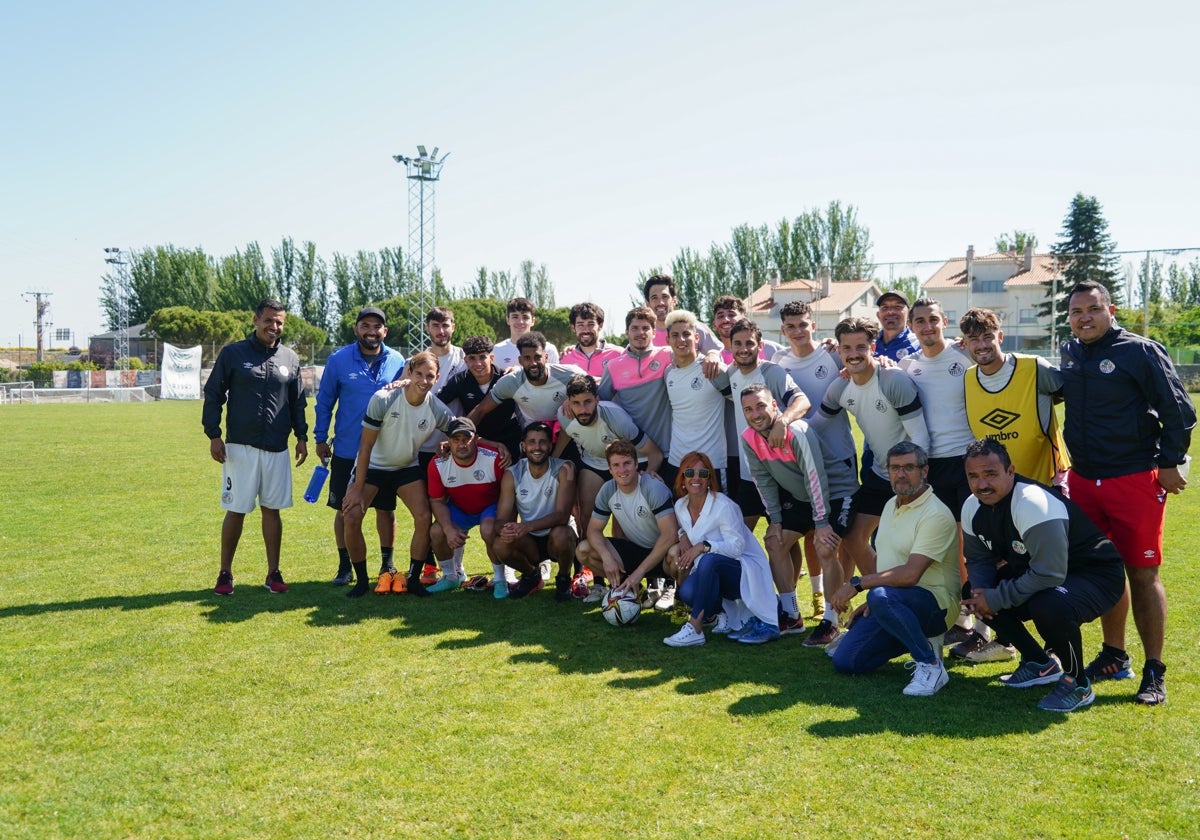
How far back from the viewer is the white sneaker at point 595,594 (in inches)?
270

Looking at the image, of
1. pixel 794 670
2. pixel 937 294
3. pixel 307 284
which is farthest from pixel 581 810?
pixel 307 284

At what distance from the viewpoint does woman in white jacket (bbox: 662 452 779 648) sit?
18.9 feet

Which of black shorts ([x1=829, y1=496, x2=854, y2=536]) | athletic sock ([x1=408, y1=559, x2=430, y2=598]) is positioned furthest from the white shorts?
black shorts ([x1=829, y1=496, x2=854, y2=536])

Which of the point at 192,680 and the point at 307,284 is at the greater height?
the point at 307,284

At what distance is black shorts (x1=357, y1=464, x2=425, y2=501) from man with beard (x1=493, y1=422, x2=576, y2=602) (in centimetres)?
72

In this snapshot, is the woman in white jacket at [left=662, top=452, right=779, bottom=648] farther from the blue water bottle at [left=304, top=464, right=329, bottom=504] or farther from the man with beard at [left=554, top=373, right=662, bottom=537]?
the blue water bottle at [left=304, top=464, right=329, bottom=504]

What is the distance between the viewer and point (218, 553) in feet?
28.2

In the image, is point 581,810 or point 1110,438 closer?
point 581,810

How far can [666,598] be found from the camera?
677 centimetres

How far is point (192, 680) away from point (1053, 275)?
34.8 m

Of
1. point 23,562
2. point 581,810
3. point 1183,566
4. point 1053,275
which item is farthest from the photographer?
point 1053,275

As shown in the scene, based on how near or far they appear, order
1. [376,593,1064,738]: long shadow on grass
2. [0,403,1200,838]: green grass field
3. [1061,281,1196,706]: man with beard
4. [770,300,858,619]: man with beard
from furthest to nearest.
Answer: [770,300,858,619]: man with beard < [1061,281,1196,706]: man with beard < [376,593,1064,738]: long shadow on grass < [0,403,1200,838]: green grass field

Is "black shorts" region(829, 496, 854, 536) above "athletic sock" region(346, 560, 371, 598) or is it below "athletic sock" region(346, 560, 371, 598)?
above

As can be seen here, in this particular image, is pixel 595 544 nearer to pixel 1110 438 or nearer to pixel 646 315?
pixel 646 315
